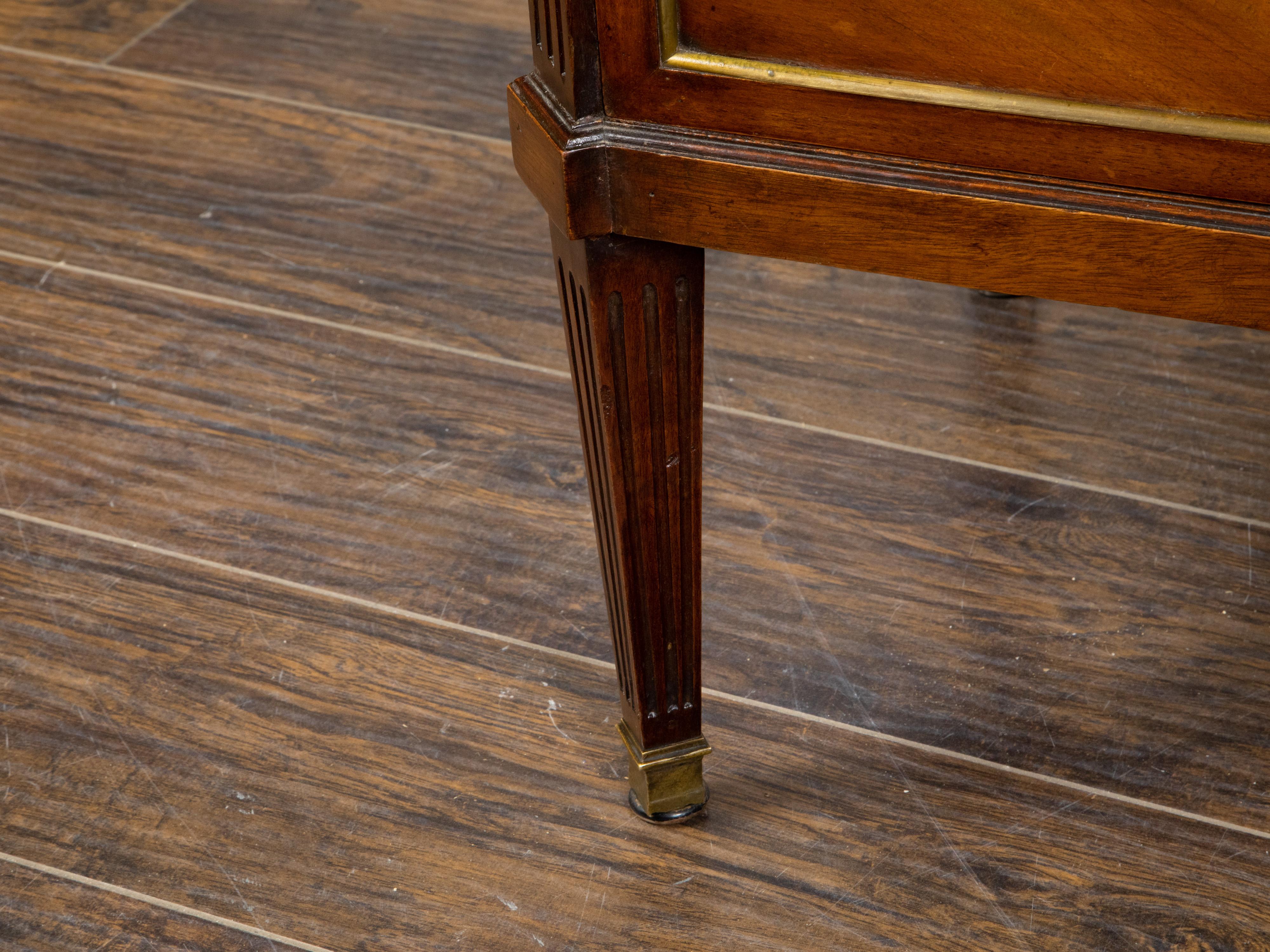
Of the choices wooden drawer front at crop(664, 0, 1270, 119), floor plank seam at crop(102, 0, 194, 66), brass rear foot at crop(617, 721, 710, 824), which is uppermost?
wooden drawer front at crop(664, 0, 1270, 119)

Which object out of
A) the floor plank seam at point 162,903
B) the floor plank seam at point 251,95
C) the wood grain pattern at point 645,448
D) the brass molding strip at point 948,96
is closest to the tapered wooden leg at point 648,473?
the wood grain pattern at point 645,448

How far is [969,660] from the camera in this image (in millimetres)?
1079

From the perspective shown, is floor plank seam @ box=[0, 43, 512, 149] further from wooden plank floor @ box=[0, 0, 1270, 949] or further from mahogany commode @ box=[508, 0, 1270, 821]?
mahogany commode @ box=[508, 0, 1270, 821]

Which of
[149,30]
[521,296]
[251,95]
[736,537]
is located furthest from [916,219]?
[149,30]

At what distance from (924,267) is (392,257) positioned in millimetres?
981

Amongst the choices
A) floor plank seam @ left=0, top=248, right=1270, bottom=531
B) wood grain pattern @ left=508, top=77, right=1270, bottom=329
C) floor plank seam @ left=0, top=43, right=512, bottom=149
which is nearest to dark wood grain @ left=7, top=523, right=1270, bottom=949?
floor plank seam @ left=0, top=248, right=1270, bottom=531

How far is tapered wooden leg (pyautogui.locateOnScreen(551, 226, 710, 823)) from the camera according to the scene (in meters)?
0.71

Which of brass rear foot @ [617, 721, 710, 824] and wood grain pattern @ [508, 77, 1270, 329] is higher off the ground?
wood grain pattern @ [508, 77, 1270, 329]

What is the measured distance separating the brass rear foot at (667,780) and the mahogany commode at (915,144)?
0.34m

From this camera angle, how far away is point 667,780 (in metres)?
0.96

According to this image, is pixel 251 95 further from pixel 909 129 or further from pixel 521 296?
pixel 909 129

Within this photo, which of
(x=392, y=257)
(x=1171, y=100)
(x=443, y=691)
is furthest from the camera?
(x=392, y=257)

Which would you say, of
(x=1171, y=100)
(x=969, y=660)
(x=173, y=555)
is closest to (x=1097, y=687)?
(x=969, y=660)

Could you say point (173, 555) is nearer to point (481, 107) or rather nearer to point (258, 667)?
point (258, 667)
